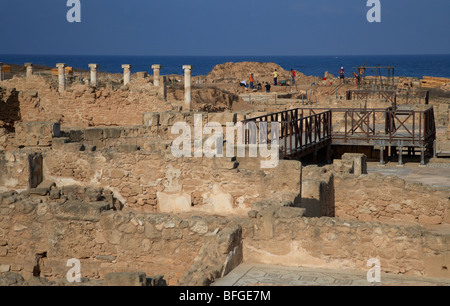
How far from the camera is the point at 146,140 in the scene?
55.2 ft

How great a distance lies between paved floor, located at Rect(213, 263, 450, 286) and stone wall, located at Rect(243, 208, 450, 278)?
0.15m

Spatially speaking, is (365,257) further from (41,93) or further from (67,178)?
(41,93)

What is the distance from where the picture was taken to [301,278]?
7883 mm

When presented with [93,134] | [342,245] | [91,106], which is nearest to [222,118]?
[93,134]

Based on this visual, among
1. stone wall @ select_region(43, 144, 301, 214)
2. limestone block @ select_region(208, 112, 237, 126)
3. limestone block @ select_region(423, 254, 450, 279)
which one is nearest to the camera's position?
limestone block @ select_region(423, 254, 450, 279)

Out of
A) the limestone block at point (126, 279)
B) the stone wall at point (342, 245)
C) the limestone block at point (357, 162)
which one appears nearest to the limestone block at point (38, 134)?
the limestone block at point (357, 162)

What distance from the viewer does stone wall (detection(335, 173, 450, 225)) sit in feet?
37.2

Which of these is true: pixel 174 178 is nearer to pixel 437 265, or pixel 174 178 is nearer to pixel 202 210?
pixel 202 210

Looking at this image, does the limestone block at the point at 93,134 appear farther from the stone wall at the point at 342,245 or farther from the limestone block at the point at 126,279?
the limestone block at the point at 126,279

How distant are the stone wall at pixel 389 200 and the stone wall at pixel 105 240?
135 inches

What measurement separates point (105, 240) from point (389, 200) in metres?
4.85

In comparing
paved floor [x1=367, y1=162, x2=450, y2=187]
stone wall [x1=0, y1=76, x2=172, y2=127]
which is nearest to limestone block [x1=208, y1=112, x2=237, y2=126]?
paved floor [x1=367, y1=162, x2=450, y2=187]

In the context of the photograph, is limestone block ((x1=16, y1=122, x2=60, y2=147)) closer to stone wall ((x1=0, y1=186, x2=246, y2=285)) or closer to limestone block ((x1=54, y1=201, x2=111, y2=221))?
stone wall ((x1=0, y1=186, x2=246, y2=285))
